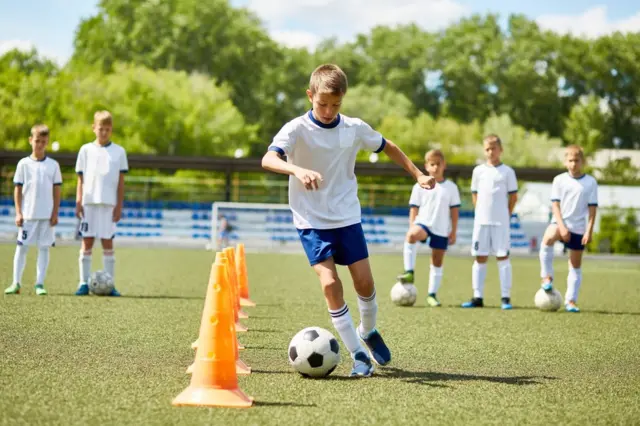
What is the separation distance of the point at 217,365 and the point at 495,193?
749 cm

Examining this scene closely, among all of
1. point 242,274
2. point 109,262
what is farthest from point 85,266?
point 242,274

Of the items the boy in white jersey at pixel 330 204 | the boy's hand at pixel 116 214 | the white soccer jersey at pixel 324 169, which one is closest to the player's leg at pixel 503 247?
the boy's hand at pixel 116 214

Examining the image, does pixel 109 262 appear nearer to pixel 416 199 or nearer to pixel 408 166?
pixel 416 199

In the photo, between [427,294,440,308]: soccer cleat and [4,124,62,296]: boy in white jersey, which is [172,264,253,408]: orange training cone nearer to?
[4,124,62,296]: boy in white jersey

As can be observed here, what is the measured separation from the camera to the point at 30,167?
11.7 m

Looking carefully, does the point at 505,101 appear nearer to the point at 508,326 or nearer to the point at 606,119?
the point at 606,119

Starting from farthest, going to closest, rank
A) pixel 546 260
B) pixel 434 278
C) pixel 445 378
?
pixel 434 278 → pixel 546 260 → pixel 445 378

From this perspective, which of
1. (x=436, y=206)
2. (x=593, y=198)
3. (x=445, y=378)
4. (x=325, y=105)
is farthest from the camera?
(x=436, y=206)

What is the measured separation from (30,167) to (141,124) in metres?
50.4

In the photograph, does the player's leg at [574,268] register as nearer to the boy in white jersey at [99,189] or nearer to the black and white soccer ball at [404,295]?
the black and white soccer ball at [404,295]

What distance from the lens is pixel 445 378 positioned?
244 inches

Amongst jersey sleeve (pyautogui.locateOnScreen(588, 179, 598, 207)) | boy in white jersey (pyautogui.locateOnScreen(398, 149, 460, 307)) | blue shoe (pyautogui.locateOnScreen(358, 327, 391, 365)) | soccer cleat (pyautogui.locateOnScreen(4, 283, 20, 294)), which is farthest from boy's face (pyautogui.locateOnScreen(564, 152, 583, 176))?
soccer cleat (pyautogui.locateOnScreen(4, 283, 20, 294))

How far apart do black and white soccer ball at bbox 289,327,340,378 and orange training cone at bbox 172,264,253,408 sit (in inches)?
32.1

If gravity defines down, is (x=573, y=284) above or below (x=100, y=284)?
above
